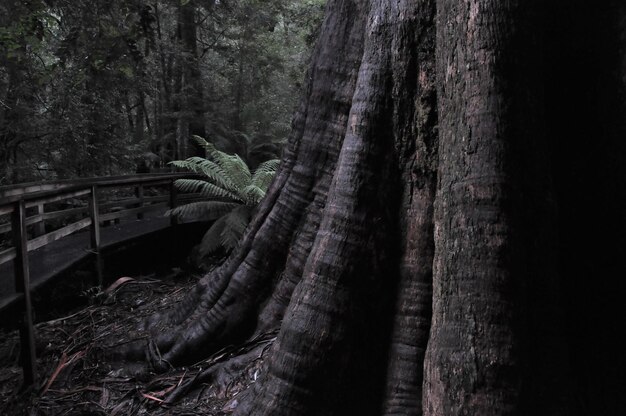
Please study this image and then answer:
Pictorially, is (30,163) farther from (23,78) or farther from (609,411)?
(609,411)

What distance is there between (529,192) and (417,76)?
0.84 metres

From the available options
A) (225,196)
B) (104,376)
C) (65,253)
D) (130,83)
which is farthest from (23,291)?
(130,83)

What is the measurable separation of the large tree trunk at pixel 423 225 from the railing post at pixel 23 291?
2369 millimetres

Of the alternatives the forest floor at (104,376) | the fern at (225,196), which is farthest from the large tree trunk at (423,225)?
the fern at (225,196)

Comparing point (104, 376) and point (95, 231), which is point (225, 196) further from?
point (104, 376)

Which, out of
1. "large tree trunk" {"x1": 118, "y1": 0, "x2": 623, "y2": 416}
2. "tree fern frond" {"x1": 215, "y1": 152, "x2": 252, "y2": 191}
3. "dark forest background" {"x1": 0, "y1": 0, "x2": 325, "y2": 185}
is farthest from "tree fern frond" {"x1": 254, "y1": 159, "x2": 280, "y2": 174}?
"large tree trunk" {"x1": 118, "y1": 0, "x2": 623, "y2": 416}

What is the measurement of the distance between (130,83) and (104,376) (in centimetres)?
789

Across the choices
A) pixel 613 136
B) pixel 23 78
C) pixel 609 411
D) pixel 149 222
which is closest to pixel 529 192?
pixel 613 136

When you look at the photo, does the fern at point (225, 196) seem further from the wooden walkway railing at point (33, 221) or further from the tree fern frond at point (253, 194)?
the wooden walkway railing at point (33, 221)

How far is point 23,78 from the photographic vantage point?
30.7 ft

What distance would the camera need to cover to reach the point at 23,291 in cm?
441

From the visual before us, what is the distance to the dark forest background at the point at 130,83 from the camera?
199 inches

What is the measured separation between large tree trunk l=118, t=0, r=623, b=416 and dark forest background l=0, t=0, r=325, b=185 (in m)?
2.22

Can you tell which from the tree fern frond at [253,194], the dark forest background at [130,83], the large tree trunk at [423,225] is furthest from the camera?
the tree fern frond at [253,194]
